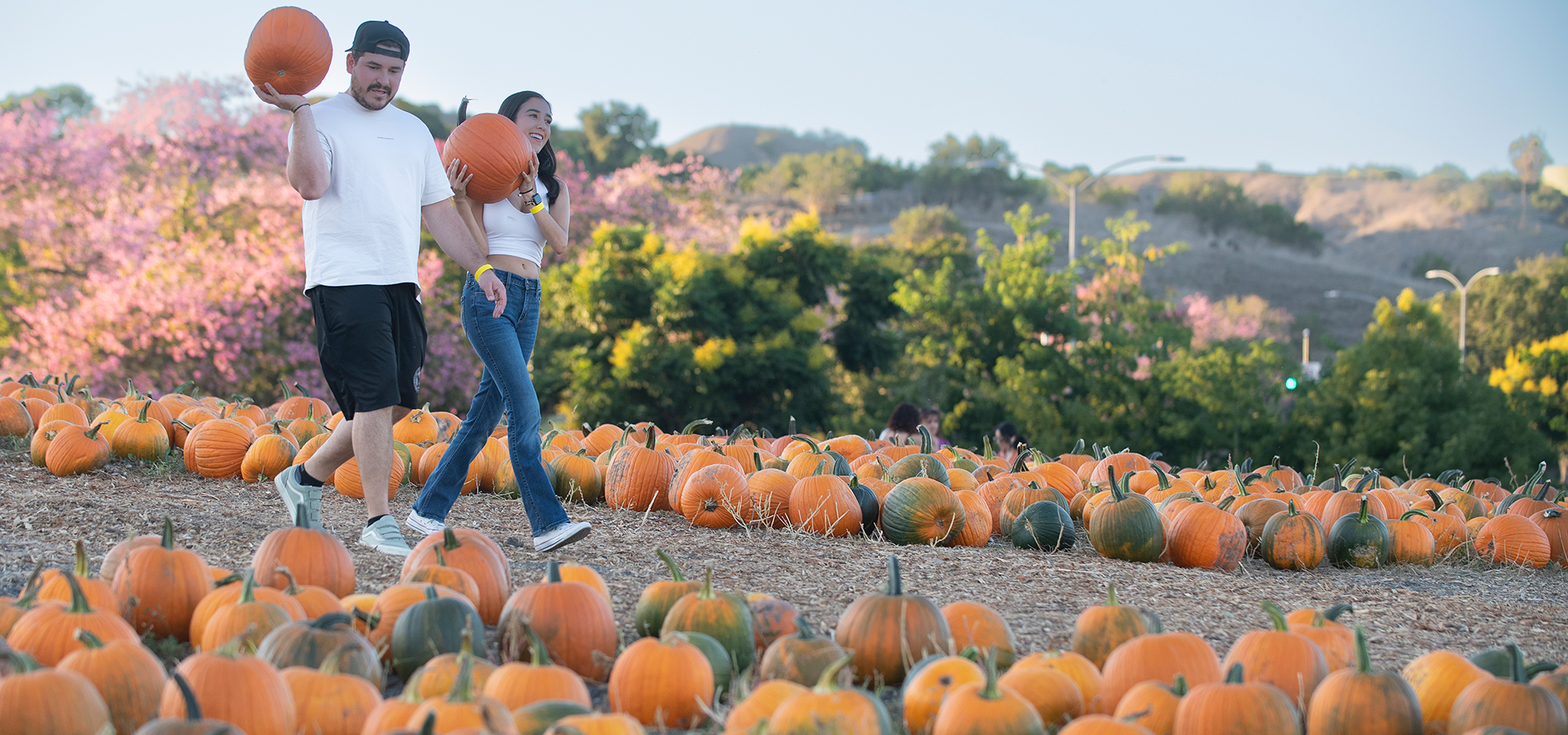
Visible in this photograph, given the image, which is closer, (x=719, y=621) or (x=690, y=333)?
(x=719, y=621)

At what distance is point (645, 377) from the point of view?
13664 millimetres

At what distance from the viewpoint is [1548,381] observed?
681 inches

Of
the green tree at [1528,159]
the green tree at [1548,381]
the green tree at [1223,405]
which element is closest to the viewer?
the green tree at [1223,405]

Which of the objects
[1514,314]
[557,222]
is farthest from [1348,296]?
[557,222]

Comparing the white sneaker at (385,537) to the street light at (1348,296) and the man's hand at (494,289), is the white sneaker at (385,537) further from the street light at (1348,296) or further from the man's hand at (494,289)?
the street light at (1348,296)

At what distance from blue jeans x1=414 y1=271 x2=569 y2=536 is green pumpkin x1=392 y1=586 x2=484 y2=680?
4.82 ft

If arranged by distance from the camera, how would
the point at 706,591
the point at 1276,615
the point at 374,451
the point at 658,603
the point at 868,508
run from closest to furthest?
the point at 1276,615
the point at 706,591
the point at 658,603
the point at 374,451
the point at 868,508

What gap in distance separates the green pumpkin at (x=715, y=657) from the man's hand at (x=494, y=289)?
1.80 metres

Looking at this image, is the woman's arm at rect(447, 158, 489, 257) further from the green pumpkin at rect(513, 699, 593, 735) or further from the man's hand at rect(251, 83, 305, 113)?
the green pumpkin at rect(513, 699, 593, 735)

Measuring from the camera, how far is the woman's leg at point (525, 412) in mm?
3916

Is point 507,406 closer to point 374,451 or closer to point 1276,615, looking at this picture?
point 374,451

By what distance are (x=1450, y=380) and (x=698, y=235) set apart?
44.2ft

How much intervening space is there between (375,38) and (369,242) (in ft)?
2.33

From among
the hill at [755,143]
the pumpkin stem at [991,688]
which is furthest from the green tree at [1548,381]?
the hill at [755,143]
